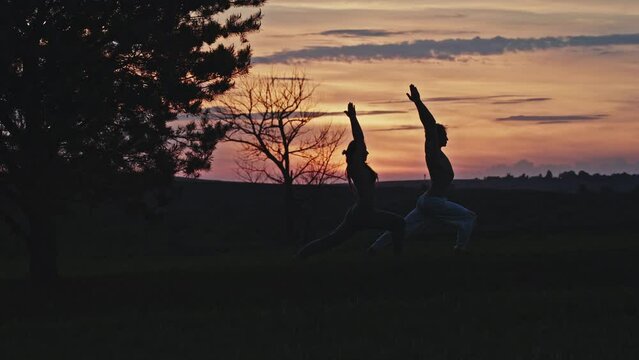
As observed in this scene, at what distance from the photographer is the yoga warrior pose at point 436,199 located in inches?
964

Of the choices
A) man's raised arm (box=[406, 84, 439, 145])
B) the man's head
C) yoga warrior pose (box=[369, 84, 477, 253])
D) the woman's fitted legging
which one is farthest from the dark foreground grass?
man's raised arm (box=[406, 84, 439, 145])

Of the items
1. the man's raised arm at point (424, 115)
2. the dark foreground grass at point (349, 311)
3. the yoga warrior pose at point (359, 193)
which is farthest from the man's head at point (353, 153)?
the dark foreground grass at point (349, 311)

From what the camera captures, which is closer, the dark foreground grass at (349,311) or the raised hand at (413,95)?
the dark foreground grass at (349,311)

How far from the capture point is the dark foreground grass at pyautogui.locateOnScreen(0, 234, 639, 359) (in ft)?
50.3

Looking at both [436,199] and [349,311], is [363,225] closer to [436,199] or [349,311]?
[436,199]

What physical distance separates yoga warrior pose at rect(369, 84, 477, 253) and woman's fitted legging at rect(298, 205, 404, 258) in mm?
561

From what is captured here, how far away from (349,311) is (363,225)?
18.7ft

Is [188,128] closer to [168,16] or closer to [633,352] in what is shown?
[168,16]

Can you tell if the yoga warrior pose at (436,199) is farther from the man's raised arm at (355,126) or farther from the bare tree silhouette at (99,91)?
the bare tree silhouette at (99,91)

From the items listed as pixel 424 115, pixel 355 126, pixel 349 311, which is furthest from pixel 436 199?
pixel 349 311

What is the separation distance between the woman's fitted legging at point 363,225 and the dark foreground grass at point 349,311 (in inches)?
28.6

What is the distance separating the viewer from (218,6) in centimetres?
2575

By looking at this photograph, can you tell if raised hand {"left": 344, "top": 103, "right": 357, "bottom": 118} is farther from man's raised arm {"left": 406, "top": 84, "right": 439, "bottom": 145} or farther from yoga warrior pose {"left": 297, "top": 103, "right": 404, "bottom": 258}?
man's raised arm {"left": 406, "top": 84, "right": 439, "bottom": 145}

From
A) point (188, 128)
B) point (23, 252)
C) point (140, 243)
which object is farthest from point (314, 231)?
point (188, 128)
